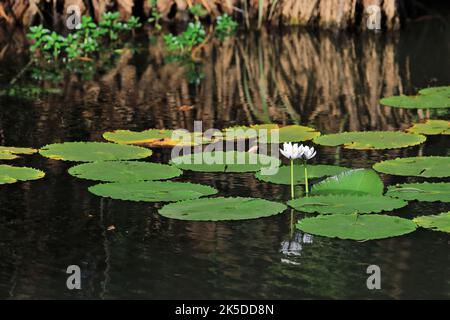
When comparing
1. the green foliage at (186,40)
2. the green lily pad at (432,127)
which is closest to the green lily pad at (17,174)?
the green lily pad at (432,127)

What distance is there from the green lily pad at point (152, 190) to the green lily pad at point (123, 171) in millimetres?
108

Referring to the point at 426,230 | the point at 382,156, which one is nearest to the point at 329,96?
the point at 382,156

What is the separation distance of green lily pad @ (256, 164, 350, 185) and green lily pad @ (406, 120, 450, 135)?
1187 mm

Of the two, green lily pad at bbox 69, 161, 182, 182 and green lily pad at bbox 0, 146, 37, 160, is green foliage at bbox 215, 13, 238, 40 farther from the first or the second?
green lily pad at bbox 69, 161, 182, 182

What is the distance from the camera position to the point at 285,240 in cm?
463

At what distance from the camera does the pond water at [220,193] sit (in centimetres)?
414

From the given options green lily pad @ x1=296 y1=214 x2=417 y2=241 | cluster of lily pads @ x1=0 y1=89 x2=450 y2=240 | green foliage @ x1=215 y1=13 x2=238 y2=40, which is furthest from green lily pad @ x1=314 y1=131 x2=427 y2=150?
green foliage @ x1=215 y1=13 x2=238 y2=40

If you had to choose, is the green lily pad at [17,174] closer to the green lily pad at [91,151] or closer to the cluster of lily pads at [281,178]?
the cluster of lily pads at [281,178]

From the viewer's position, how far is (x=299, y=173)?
18.3 ft

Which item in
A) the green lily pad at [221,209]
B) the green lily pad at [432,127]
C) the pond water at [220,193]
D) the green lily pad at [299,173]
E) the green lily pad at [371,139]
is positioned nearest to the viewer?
the pond water at [220,193]

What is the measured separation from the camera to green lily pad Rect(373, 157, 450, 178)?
5.51 meters

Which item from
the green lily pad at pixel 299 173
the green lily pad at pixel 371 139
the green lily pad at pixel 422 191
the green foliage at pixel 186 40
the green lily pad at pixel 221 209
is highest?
the green foliage at pixel 186 40

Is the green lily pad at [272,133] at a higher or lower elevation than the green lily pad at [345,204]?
higher
